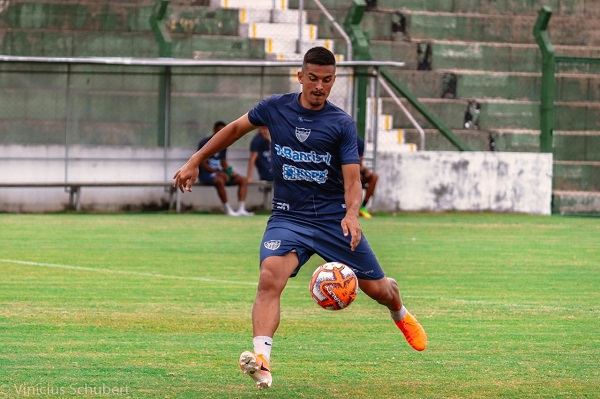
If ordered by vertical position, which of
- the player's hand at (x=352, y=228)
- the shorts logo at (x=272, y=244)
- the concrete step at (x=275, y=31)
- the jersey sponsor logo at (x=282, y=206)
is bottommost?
the shorts logo at (x=272, y=244)

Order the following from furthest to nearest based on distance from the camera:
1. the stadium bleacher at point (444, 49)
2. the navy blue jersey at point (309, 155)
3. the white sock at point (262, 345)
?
the stadium bleacher at point (444, 49)
the navy blue jersey at point (309, 155)
the white sock at point (262, 345)

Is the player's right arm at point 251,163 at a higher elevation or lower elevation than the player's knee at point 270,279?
higher

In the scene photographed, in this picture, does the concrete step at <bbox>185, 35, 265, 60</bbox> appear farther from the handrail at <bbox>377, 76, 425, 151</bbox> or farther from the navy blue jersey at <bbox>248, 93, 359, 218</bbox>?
the navy blue jersey at <bbox>248, 93, 359, 218</bbox>

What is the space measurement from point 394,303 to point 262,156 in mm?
16185

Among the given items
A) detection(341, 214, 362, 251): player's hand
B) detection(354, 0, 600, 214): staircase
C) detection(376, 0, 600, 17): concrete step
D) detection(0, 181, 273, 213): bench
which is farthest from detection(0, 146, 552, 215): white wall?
detection(341, 214, 362, 251): player's hand

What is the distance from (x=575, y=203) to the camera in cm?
2738

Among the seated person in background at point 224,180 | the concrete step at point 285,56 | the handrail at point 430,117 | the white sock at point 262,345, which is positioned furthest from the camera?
the concrete step at point 285,56

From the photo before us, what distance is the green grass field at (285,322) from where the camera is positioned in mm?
7980

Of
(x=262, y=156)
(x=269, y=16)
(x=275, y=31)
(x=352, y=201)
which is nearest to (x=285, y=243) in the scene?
(x=352, y=201)

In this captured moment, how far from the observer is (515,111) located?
29.6m

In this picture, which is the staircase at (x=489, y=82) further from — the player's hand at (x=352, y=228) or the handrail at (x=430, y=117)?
the player's hand at (x=352, y=228)

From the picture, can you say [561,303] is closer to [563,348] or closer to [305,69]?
[563,348]

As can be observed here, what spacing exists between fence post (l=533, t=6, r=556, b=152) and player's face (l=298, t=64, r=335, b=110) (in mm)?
18449

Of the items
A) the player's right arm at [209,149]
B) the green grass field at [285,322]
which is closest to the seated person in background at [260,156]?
the green grass field at [285,322]
